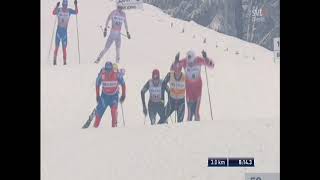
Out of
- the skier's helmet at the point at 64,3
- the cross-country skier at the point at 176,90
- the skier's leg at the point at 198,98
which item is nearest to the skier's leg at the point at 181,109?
the cross-country skier at the point at 176,90

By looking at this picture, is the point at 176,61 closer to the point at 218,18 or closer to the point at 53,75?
the point at 218,18

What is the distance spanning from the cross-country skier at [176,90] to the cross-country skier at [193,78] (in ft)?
0.13

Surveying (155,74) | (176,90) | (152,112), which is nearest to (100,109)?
(152,112)

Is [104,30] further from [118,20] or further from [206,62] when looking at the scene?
[206,62]

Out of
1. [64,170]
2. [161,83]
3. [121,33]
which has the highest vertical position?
[121,33]

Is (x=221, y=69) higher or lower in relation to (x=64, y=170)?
higher

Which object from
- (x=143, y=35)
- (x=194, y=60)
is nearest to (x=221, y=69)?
(x=194, y=60)

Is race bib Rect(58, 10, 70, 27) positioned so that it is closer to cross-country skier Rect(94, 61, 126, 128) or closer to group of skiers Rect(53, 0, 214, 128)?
group of skiers Rect(53, 0, 214, 128)

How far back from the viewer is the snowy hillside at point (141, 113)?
6375mm

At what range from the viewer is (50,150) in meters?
6.49

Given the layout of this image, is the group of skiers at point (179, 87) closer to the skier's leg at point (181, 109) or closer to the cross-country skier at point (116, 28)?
the skier's leg at point (181, 109)

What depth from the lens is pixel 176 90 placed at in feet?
21.7

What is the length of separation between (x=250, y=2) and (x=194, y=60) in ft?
2.10

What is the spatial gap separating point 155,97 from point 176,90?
18 cm
